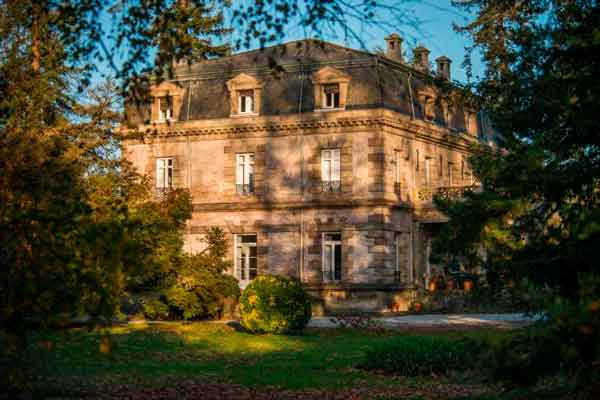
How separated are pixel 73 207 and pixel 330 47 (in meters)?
30.2

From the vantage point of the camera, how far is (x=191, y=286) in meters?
29.1

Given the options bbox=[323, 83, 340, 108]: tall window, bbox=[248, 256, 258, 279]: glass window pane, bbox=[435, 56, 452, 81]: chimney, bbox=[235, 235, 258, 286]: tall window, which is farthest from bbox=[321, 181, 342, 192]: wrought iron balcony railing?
bbox=[435, 56, 452, 81]: chimney

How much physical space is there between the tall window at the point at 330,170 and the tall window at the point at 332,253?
5.89 ft

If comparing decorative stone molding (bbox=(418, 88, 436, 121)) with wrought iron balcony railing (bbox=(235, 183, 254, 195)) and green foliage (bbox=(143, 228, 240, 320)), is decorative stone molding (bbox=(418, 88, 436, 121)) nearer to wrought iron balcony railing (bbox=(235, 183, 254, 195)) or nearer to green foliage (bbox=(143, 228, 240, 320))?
wrought iron balcony railing (bbox=(235, 183, 254, 195))

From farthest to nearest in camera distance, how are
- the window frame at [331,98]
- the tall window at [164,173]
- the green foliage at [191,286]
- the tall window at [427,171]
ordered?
the tall window at [164,173] < the tall window at [427,171] < the window frame at [331,98] < the green foliage at [191,286]

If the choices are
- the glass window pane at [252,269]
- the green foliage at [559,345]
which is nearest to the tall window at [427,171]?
the glass window pane at [252,269]

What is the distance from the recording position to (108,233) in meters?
9.45

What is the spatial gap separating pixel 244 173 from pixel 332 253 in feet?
16.2

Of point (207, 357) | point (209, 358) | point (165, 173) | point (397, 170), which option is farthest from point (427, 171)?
point (209, 358)

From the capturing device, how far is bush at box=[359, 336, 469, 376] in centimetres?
1504

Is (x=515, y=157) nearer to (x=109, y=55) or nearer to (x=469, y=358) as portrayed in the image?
(x=469, y=358)

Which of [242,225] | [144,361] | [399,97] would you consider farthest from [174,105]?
[144,361]

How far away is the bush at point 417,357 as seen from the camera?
1504cm

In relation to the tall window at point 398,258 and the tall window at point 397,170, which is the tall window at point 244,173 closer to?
the tall window at point 397,170
